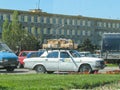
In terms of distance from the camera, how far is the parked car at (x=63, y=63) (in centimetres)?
2859

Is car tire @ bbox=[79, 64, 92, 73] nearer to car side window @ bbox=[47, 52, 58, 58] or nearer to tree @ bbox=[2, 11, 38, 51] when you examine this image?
car side window @ bbox=[47, 52, 58, 58]

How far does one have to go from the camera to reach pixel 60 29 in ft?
457

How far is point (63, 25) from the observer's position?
139250 millimetres

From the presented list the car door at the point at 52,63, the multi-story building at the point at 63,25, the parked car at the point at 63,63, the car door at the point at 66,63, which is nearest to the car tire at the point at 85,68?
the parked car at the point at 63,63

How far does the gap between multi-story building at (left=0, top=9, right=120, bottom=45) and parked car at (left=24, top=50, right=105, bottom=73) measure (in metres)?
95.8

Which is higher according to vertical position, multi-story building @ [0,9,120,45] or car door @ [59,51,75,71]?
multi-story building @ [0,9,120,45]

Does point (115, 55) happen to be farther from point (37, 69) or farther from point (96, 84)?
point (96, 84)

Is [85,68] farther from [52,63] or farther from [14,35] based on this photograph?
[14,35]

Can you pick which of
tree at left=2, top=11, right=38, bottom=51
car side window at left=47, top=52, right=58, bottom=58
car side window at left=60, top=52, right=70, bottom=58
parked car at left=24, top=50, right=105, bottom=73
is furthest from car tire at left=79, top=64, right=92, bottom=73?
tree at left=2, top=11, right=38, bottom=51

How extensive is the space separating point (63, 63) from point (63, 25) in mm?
110669

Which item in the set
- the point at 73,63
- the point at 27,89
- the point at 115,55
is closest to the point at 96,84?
the point at 27,89

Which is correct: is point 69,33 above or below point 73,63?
above

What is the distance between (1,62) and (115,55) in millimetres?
19096

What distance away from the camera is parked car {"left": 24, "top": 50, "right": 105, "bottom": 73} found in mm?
28594
